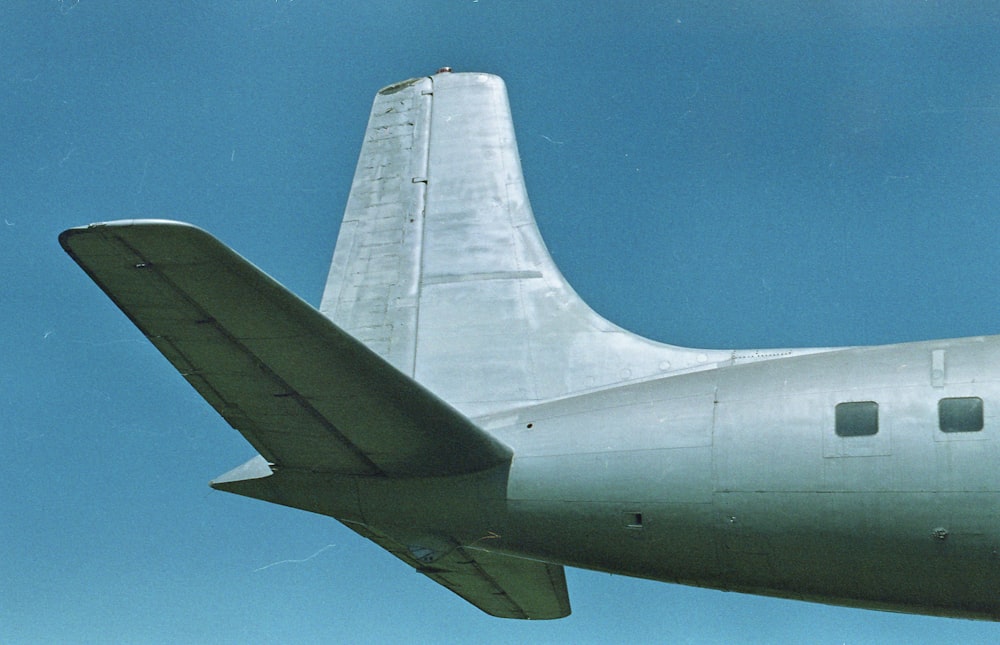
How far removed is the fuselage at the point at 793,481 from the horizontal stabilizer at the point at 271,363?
3.29ft

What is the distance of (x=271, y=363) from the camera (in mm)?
9570

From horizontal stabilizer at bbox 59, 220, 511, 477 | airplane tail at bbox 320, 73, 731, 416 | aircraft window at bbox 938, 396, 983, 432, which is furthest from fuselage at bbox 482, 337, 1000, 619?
airplane tail at bbox 320, 73, 731, 416

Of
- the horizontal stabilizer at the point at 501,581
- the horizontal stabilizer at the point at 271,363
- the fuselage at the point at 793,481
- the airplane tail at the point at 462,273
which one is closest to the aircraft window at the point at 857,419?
the fuselage at the point at 793,481

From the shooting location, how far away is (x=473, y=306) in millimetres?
13297

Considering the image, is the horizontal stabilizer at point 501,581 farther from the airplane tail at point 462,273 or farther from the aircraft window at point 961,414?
the aircraft window at point 961,414

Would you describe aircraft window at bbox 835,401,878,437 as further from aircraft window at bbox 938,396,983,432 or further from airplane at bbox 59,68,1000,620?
aircraft window at bbox 938,396,983,432

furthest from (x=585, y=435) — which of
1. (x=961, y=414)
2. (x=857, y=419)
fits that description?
(x=961, y=414)

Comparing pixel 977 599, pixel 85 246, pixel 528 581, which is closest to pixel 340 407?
pixel 85 246

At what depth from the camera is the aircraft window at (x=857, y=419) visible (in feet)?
32.5

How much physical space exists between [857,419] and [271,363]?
503cm

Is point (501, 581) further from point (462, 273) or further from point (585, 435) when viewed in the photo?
point (462, 273)

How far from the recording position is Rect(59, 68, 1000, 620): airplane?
30.7 feet

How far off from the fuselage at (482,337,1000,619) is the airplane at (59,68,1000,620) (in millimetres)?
19

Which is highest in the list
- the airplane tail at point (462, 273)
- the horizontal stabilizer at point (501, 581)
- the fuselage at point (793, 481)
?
the airplane tail at point (462, 273)
